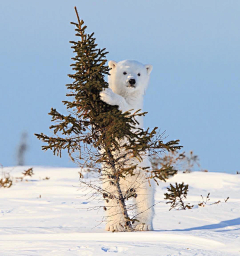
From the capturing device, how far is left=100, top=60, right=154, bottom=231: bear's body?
5266 mm

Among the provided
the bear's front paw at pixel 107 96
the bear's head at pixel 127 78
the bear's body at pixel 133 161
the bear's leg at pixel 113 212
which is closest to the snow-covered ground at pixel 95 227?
the bear's leg at pixel 113 212

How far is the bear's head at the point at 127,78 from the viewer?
18.0ft

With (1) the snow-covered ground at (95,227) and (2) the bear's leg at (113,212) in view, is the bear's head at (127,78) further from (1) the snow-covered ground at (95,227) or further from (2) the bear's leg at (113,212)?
(1) the snow-covered ground at (95,227)

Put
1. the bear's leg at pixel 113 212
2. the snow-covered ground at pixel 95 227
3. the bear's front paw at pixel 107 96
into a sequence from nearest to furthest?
the snow-covered ground at pixel 95 227
the bear's front paw at pixel 107 96
the bear's leg at pixel 113 212

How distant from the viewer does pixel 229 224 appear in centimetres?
610

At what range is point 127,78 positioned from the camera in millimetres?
5484

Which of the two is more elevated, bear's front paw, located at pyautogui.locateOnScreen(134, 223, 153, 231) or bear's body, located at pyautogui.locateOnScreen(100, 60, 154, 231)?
bear's body, located at pyautogui.locateOnScreen(100, 60, 154, 231)

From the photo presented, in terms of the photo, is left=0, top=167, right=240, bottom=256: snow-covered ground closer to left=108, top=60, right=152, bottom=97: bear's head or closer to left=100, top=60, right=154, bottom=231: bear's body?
left=100, top=60, right=154, bottom=231: bear's body

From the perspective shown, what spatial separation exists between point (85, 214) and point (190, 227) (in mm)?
2030

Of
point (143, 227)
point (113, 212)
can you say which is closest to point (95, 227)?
point (113, 212)

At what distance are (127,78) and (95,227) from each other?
85.4 inches

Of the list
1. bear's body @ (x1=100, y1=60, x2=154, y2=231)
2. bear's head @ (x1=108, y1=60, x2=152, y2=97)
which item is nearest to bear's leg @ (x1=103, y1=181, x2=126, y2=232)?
bear's body @ (x1=100, y1=60, x2=154, y2=231)

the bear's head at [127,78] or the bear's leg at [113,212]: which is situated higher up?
the bear's head at [127,78]

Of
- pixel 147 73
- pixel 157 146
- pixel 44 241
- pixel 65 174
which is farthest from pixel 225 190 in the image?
pixel 44 241
